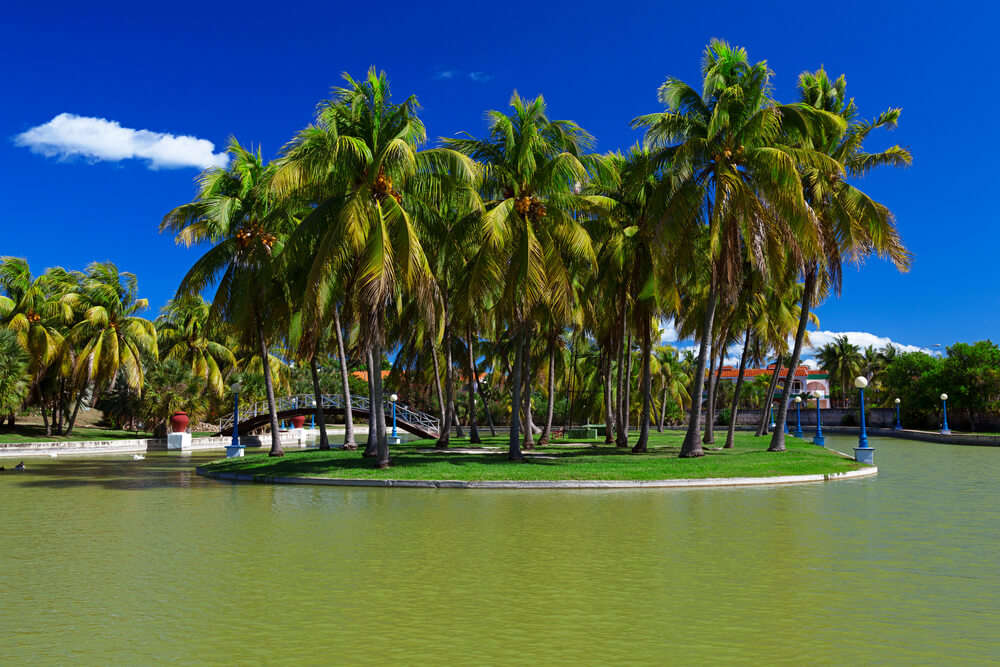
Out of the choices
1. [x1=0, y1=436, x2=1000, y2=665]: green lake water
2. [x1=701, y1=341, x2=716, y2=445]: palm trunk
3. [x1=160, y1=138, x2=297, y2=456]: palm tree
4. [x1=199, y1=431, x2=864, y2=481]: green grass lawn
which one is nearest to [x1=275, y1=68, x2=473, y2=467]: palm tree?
[x1=199, y1=431, x2=864, y2=481]: green grass lawn

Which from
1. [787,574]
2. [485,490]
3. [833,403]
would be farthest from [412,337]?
[833,403]

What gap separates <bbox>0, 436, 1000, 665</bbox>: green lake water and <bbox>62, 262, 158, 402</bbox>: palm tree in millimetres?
33728

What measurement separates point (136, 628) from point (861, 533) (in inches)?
399

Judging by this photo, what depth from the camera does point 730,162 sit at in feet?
80.3

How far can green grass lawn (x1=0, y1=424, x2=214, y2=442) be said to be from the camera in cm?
4455

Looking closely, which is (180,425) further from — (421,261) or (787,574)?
(787,574)

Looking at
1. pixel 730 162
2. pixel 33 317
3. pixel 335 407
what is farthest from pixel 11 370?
pixel 730 162

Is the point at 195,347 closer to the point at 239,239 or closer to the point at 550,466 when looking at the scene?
the point at 239,239

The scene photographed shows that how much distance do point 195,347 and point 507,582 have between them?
5260 centimetres

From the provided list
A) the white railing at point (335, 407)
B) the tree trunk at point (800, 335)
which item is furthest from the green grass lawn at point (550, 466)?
the white railing at point (335, 407)

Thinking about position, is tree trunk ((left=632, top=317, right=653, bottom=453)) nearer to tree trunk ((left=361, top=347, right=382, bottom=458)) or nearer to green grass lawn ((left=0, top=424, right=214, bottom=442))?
tree trunk ((left=361, top=347, right=382, bottom=458))

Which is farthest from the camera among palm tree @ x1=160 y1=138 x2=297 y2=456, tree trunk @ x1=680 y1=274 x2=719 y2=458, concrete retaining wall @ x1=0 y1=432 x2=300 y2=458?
→ concrete retaining wall @ x1=0 y1=432 x2=300 y2=458

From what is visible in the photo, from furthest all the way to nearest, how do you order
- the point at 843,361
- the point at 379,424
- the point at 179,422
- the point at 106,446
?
the point at 843,361, the point at 179,422, the point at 106,446, the point at 379,424

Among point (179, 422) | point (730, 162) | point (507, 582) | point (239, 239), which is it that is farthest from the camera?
point (179, 422)
